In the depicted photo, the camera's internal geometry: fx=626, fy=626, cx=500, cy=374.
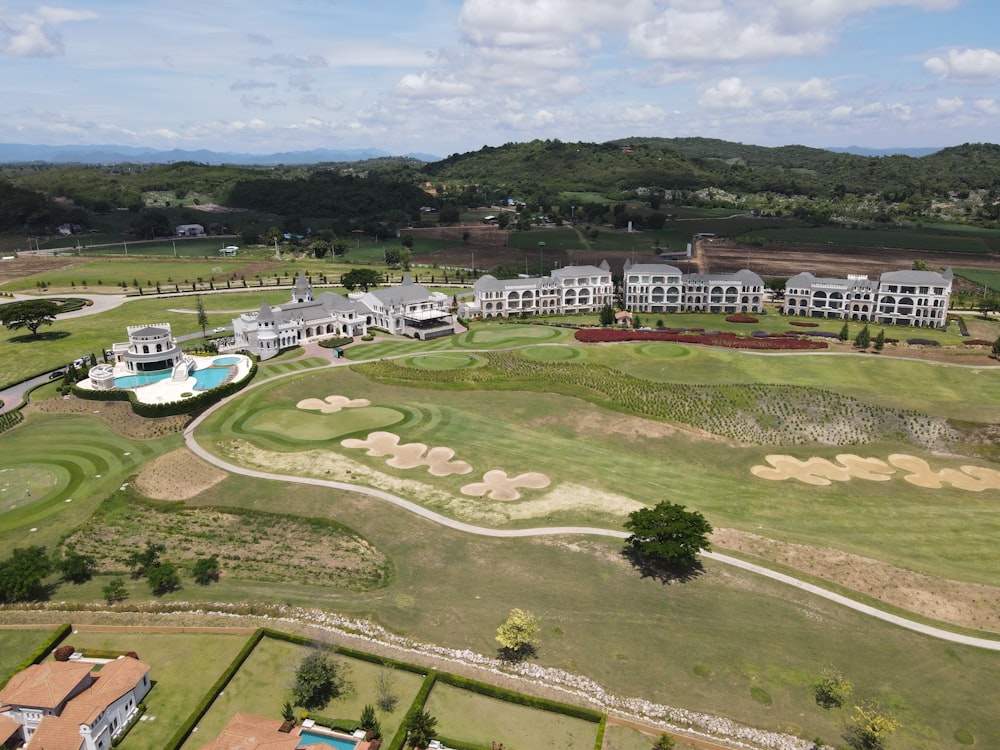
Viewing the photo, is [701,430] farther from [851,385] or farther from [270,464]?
[270,464]

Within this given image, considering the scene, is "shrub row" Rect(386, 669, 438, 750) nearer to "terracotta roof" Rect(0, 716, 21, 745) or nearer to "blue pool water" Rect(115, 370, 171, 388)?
"terracotta roof" Rect(0, 716, 21, 745)

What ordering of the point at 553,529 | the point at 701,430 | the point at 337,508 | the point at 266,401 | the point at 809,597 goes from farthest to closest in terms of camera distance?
the point at 266,401 < the point at 701,430 < the point at 337,508 < the point at 553,529 < the point at 809,597

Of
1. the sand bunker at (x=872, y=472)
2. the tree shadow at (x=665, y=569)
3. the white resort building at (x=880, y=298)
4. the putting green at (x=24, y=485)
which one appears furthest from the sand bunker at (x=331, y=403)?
the white resort building at (x=880, y=298)

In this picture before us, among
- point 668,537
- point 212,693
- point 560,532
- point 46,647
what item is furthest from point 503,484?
point 46,647

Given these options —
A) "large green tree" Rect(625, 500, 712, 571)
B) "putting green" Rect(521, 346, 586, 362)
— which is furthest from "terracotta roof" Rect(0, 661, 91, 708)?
"putting green" Rect(521, 346, 586, 362)

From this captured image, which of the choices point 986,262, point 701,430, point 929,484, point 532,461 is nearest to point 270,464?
point 532,461
